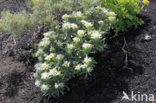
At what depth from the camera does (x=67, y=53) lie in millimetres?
2932

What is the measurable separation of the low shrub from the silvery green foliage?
327mm

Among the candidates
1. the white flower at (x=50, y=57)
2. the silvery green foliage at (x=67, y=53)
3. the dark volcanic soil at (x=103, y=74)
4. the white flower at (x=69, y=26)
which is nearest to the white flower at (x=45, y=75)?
the silvery green foliage at (x=67, y=53)

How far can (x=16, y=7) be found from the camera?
5.29 m

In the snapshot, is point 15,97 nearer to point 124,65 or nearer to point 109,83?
point 109,83

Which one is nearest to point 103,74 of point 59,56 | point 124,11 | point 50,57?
point 59,56

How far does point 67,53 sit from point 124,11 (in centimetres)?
137

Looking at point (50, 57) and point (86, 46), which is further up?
point (86, 46)

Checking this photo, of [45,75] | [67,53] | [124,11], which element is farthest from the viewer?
[124,11]

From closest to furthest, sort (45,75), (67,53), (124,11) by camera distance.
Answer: (45,75) → (67,53) → (124,11)

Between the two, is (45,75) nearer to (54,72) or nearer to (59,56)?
(54,72)

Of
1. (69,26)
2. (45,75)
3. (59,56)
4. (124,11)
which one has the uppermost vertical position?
(124,11)

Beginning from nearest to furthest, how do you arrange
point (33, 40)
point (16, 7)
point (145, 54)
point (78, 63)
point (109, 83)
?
point (78, 63) < point (109, 83) < point (145, 54) < point (33, 40) < point (16, 7)

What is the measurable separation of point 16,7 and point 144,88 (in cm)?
392

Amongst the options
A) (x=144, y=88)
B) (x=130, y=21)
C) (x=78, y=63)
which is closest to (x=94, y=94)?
(x=78, y=63)
